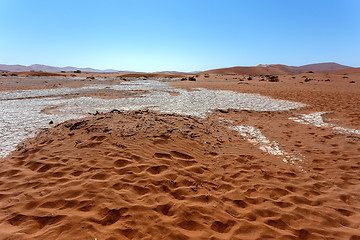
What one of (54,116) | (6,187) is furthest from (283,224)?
(54,116)

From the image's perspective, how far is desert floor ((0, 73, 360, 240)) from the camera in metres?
2.65

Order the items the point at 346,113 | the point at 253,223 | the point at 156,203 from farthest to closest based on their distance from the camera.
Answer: the point at 346,113, the point at 156,203, the point at 253,223

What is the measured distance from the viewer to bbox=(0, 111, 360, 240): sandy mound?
2.62 metres

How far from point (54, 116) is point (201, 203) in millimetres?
8074

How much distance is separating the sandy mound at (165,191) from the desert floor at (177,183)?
2cm

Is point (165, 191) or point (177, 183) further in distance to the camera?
point (177, 183)

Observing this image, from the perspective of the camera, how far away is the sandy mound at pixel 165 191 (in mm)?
2625

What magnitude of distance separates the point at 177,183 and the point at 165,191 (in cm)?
36

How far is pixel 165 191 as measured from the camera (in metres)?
3.42

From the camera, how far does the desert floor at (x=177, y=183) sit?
2648 millimetres

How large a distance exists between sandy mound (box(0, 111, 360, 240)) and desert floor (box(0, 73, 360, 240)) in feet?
0.06

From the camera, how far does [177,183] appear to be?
3.69 m

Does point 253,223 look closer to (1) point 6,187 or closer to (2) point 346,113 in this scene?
(1) point 6,187

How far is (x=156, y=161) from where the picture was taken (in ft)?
14.4
